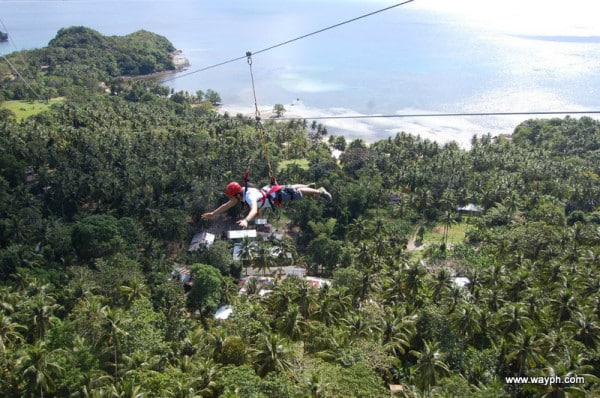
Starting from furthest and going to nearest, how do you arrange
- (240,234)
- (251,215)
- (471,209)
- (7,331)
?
(471,209), (240,234), (7,331), (251,215)

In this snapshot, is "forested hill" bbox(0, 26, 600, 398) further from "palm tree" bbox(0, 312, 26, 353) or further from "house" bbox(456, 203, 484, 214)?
"house" bbox(456, 203, 484, 214)

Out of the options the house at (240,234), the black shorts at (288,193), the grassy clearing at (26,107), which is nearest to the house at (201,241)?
the house at (240,234)

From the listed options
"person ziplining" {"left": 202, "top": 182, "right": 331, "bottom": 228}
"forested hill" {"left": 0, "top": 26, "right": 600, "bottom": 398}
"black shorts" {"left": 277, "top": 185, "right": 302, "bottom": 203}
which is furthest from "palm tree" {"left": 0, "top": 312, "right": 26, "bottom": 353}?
"black shorts" {"left": 277, "top": 185, "right": 302, "bottom": 203}

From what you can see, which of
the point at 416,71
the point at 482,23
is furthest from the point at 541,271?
the point at 482,23

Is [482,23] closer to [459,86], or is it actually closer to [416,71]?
[416,71]

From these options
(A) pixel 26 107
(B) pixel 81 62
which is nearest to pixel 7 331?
(A) pixel 26 107

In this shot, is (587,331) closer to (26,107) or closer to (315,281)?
(315,281)
